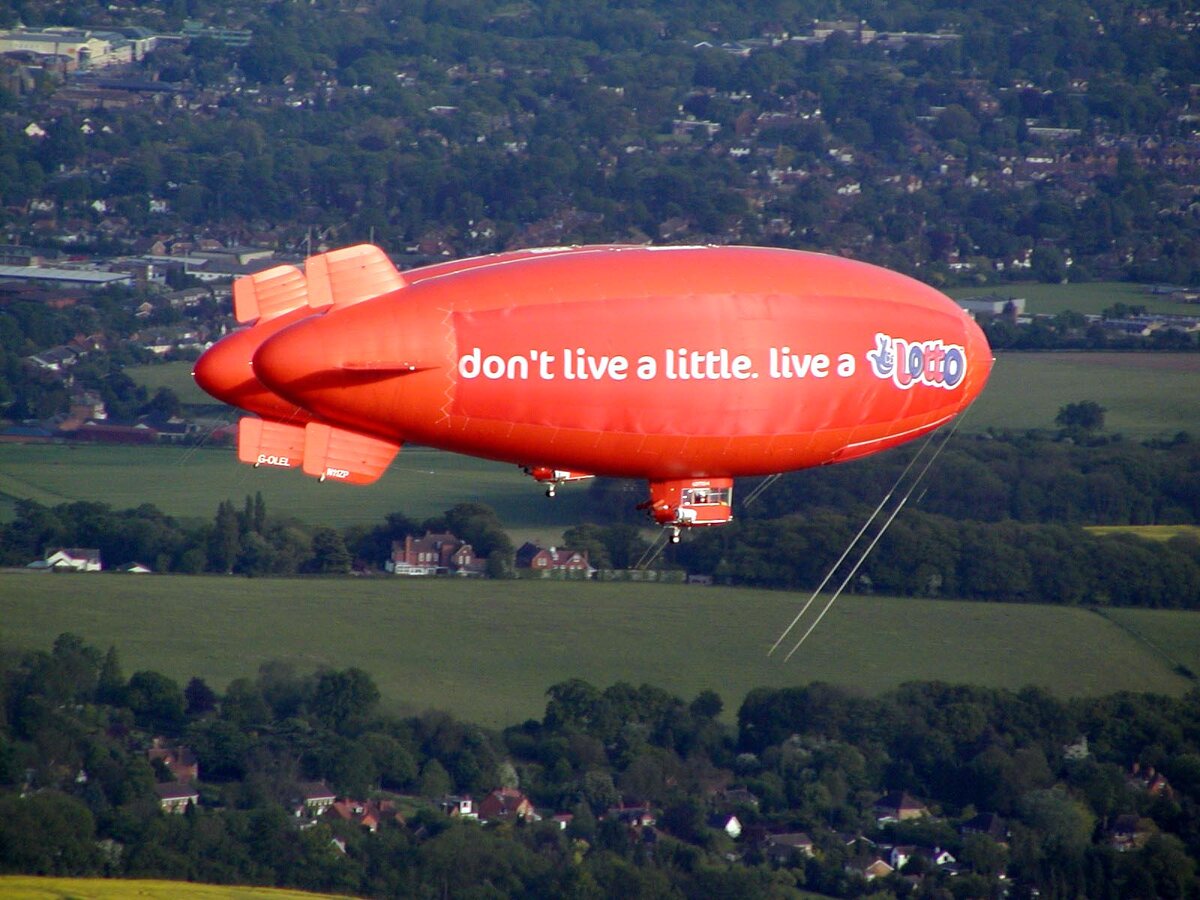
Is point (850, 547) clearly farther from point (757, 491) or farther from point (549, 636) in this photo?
point (549, 636)

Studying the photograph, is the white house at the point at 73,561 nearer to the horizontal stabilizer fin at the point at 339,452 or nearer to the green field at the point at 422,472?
the green field at the point at 422,472

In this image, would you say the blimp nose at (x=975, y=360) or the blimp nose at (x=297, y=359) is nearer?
the blimp nose at (x=297, y=359)

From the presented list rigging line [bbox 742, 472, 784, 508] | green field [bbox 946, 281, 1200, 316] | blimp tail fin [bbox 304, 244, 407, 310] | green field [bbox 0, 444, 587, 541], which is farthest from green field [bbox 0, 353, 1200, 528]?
blimp tail fin [bbox 304, 244, 407, 310]

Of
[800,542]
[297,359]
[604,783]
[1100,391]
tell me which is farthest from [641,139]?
[297,359]

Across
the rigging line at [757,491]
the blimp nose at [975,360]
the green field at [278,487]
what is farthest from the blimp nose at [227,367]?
→ the rigging line at [757,491]

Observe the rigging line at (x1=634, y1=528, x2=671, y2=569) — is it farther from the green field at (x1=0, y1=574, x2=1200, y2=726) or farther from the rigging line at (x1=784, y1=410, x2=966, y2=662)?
the rigging line at (x1=784, y1=410, x2=966, y2=662)
